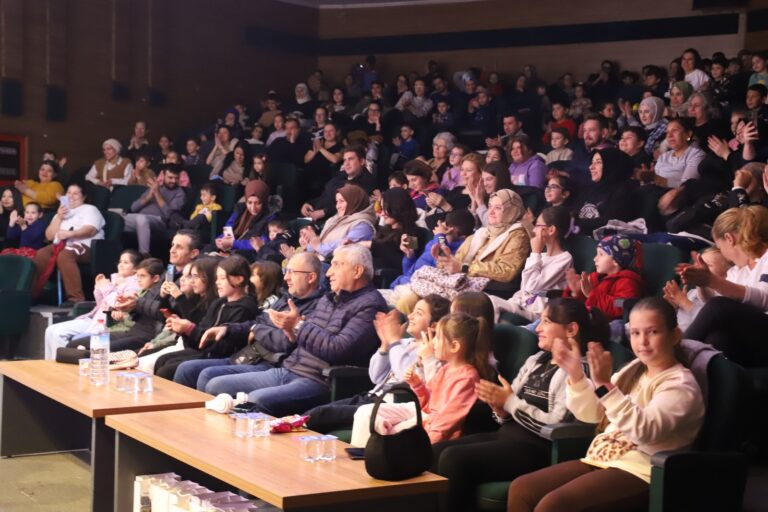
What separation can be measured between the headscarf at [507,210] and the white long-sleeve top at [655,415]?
2.26 meters

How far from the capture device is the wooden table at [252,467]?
289 cm

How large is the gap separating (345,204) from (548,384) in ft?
10.7

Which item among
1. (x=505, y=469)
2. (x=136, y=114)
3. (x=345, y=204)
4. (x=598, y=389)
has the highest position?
(x=136, y=114)

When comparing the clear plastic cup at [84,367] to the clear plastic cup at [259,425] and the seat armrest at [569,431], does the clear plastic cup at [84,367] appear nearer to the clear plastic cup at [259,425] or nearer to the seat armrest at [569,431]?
the clear plastic cup at [259,425]

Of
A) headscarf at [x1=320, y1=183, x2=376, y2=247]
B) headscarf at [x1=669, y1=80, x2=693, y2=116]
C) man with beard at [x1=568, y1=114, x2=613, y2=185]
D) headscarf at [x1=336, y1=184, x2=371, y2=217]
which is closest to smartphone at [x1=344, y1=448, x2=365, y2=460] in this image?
headscarf at [x1=320, y1=183, x2=376, y2=247]

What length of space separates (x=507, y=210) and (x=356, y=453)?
2419 millimetres

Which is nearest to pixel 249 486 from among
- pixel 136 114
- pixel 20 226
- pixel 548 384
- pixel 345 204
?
pixel 548 384

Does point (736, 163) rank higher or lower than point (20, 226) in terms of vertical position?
higher

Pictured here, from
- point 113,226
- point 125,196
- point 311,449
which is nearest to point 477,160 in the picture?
point 113,226

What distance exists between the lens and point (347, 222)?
6660 millimetres

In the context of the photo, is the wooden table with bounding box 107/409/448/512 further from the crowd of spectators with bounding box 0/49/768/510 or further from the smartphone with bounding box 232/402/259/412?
the crowd of spectators with bounding box 0/49/768/510

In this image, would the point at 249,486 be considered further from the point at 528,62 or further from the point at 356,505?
the point at 528,62

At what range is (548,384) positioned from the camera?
3613 mm

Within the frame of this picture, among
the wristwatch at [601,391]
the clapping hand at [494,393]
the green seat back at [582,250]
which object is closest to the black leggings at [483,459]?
the clapping hand at [494,393]
